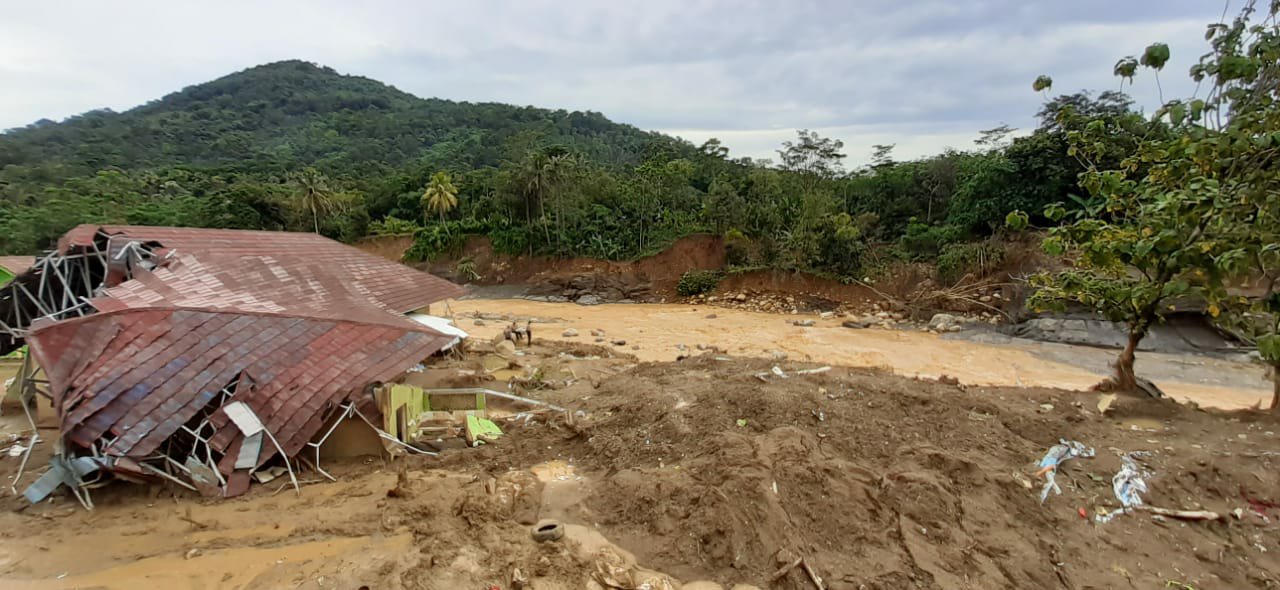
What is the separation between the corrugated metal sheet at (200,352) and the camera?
20.5ft

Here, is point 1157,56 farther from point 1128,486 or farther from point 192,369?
point 192,369

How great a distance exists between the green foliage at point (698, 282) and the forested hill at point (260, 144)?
14.8 meters

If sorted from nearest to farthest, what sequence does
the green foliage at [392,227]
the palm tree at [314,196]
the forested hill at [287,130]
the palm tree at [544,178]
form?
the palm tree at [544,178]
the palm tree at [314,196]
the green foliage at [392,227]
the forested hill at [287,130]

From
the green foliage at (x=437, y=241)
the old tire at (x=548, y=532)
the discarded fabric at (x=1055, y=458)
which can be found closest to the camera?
the old tire at (x=548, y=532)

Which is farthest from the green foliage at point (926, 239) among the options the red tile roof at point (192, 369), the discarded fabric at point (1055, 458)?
the red tile roof at point (192, 369)

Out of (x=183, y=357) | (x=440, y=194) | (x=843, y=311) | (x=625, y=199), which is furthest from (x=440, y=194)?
(x=183, y=357)

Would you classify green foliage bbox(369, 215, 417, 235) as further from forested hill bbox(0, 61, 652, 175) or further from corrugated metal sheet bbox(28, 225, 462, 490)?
corrugated metal sheet bbox(28, 225, 462, 490)

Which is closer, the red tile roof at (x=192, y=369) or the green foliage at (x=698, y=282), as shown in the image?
the red tile roof at (x=192, y=369)

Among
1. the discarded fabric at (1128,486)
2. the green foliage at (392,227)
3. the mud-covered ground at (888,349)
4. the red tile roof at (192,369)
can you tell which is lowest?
the mud-covered ground at (888,349)

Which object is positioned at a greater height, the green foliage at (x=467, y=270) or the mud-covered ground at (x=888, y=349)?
the green foliage at (x=467, y=270)

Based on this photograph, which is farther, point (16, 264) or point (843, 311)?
point (843, 311)

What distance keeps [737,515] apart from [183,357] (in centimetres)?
707

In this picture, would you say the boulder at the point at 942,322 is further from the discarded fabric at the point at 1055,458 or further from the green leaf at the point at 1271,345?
the green leaf at the point at 1271,345

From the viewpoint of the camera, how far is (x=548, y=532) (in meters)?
5.61
